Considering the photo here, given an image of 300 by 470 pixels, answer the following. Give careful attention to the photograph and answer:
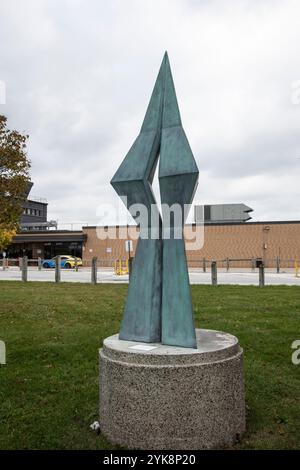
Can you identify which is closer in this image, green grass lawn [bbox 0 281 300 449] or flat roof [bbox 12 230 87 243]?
green grass lawn [bbox 0 281 300 449]

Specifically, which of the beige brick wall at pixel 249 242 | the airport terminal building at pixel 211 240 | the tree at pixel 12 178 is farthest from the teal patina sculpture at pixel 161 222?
the beige brick wall at pixel 249 242

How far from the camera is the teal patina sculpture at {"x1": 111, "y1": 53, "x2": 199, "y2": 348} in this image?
4.77 meters

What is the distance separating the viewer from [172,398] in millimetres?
4035

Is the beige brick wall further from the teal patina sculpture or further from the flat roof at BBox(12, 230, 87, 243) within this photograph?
the teal patina sculpture

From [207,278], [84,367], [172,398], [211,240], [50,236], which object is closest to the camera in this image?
[172,398]

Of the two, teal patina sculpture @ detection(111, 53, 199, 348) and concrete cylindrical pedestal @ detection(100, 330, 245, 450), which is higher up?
teal patina sculpture @ detection(111, 53, 199, 348)

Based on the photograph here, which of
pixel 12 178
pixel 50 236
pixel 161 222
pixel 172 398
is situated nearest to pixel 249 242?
pixel 50 236

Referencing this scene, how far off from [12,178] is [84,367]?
6621 mm

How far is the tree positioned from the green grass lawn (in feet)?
7.21

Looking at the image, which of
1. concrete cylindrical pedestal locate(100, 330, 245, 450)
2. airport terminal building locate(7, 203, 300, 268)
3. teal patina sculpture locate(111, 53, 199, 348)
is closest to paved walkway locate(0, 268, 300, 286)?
airport terminal building locate(7, 203, 300, 268)

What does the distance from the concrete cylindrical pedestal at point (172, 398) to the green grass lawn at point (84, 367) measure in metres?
0.29

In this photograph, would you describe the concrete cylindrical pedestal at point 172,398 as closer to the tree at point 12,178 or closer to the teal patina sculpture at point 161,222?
the teal patina sculpture at point 161,222

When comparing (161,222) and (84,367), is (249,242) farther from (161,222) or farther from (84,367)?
(161,222)
